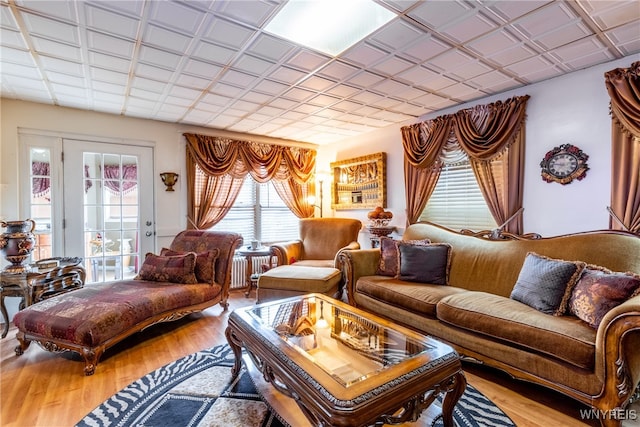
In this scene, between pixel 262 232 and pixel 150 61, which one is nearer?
pixel 150 61

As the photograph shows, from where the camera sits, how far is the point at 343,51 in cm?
220

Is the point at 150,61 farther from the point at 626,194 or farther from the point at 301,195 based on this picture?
the point at 626,194

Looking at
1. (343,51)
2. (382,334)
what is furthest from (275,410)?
(343,51)

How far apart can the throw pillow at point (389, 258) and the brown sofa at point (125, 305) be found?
1.63 m

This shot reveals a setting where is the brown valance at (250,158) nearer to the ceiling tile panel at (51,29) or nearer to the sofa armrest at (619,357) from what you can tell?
the ceiling tile panel at (51,29)

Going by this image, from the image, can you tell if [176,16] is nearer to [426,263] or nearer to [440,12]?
[440,12]

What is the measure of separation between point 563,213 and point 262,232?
3921 millimetres

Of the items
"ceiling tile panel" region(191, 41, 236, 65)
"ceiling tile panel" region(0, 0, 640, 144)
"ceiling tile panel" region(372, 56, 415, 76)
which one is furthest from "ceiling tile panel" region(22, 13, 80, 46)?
"ceiling tile panel" region(372, 56, 415, 76)

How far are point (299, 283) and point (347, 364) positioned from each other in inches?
62.4

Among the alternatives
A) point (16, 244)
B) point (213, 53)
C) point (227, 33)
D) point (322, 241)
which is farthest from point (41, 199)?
point (322, 241)

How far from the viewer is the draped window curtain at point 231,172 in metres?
4.18

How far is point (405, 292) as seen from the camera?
2.60m

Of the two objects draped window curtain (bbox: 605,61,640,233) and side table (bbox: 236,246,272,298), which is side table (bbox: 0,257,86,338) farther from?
draped window curtain (bbox: 605,61,640,233)

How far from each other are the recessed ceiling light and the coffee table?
1921mm
